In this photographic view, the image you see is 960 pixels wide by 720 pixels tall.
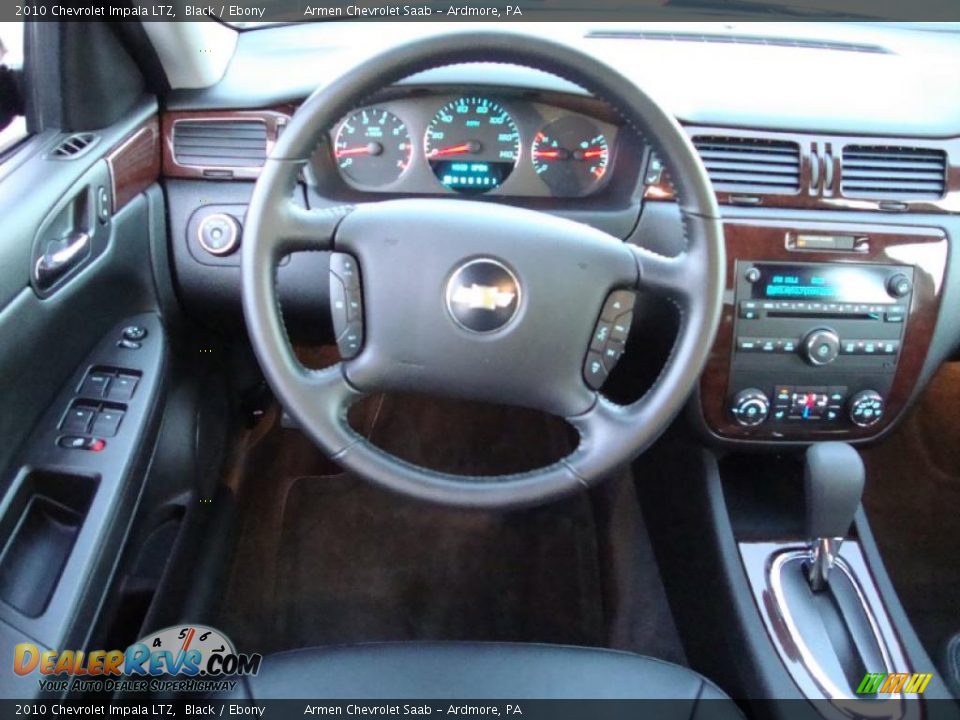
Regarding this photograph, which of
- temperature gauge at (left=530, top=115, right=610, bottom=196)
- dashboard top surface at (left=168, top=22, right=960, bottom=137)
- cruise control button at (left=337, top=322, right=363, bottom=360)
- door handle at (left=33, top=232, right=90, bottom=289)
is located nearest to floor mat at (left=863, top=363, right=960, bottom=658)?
dashboard top surface at (left=168, top=22, right=960, bottom=137)

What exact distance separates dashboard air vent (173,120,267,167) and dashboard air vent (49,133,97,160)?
0.55 feet

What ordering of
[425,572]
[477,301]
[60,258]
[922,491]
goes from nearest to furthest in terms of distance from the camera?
[477,301] < [60,258] < [425,572] < [922,491]

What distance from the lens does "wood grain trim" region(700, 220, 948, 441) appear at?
156cm

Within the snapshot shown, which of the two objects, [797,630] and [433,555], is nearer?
[797,630]

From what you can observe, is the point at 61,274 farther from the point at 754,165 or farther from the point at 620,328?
the point at 754,165

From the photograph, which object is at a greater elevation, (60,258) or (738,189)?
(738,189)

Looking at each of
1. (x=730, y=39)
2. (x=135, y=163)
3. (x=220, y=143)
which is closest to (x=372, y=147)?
(x=220, y=143)

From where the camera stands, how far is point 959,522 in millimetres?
2156

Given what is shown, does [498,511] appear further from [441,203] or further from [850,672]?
[850,672]

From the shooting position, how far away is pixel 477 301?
114 centimetres

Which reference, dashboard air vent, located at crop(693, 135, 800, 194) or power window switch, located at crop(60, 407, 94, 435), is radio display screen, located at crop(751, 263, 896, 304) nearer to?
dashboard air vent, located at crop(693, 135, 800, 194)

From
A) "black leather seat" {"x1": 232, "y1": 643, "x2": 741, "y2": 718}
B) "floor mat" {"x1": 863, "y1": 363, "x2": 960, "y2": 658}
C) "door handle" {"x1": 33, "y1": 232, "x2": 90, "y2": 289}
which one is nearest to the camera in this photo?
"black leather seat" {"x1": 232, "y1": 643, "x2": 741, "y2": 718}

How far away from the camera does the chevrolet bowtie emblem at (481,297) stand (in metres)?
1.13

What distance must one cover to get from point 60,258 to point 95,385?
22 cm
